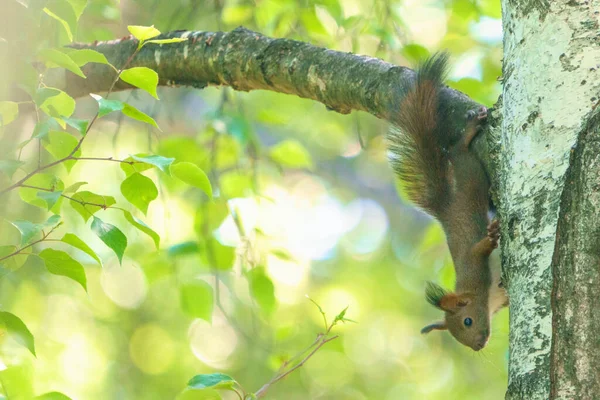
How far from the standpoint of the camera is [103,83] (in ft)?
7.68

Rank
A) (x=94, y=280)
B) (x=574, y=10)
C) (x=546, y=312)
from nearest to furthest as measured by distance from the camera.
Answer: (x=546, y=312)
(x=574, y=10)
(x=94, y=280)

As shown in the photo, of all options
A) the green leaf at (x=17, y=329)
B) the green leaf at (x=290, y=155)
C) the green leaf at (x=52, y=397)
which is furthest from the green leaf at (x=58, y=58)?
the green leaf at (x=290, y=155)

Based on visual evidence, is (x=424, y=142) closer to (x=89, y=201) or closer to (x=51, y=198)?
(x=89, y=201)

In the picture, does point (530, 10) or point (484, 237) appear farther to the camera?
point (484, 237)

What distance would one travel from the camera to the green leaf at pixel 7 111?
54.2 inches

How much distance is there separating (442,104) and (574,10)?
3.11 ft

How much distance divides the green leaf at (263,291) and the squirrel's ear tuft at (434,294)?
0.89 meters

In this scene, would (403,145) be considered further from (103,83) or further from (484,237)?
(103,83)

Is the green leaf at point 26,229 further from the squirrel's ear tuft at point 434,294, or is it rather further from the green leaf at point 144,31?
the squirrel's ear tuft at point 434,294

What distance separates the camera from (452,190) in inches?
103

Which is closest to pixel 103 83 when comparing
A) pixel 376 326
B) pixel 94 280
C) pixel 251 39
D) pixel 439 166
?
pixel 251 39

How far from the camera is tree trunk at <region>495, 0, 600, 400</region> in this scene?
3.09 feet

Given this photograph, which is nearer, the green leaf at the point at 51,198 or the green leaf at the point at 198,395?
the green leaf at the point at 51,198

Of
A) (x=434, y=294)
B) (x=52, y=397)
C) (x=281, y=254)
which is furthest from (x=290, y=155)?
(x=52, y=397)
